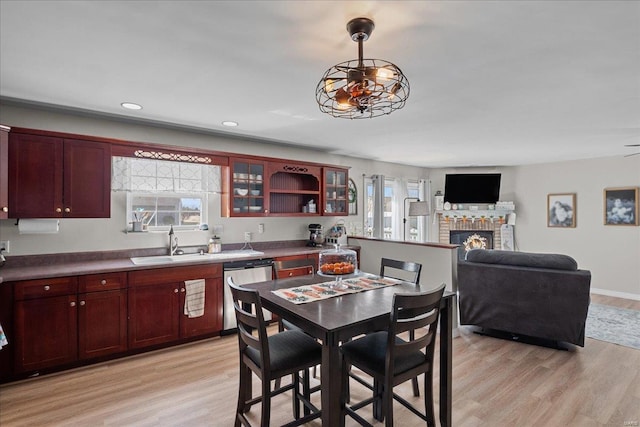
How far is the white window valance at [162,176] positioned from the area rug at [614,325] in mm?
4836

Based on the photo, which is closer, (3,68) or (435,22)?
(435,22)

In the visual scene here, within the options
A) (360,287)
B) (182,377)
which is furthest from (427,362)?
(182,377)

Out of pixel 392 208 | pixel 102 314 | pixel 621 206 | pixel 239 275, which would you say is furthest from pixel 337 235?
pixel 621 206

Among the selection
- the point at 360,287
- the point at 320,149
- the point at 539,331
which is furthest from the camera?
the point at 320,149

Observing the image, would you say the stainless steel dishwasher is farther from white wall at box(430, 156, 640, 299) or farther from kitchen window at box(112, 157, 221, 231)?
white wall at box(430, 156, 640, 299)

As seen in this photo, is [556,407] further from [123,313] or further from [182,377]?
[123,313]

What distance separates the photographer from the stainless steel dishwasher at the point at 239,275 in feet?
12.0

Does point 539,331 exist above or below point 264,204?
below

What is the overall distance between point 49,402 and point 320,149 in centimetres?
418

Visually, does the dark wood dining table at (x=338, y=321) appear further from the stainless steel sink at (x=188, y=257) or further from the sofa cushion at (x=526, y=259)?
the sofa cushion at (x=526, y=259)

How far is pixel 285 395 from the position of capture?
2.58 meters

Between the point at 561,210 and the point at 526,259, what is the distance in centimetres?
370

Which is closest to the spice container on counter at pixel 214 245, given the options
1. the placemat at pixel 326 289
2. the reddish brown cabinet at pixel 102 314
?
the reddish brown cabinet at pixel 102 314

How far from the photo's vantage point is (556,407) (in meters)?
2.37
